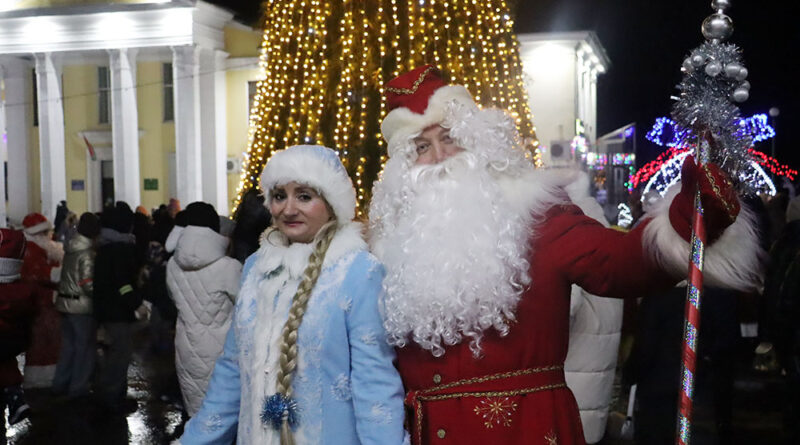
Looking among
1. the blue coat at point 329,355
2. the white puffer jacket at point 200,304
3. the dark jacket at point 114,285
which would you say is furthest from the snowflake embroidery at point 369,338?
the dark jacket at point 114,285

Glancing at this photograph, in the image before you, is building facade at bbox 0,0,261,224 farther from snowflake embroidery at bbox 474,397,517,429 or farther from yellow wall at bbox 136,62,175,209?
snowflake embroidery at bbox 474,397,517,429

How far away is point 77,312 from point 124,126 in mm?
27437

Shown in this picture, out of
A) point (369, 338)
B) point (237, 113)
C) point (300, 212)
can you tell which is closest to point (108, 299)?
point (300, 212)

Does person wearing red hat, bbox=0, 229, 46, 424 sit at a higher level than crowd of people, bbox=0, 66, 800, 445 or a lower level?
lower

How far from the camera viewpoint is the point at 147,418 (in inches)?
342

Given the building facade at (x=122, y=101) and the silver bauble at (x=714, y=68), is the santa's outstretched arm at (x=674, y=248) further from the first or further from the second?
the building facade at (x=122, y=101)

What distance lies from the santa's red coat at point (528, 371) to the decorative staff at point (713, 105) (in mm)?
420

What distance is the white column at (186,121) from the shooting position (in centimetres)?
3466

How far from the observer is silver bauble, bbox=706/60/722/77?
8.73 feet

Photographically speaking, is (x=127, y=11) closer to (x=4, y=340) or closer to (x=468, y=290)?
(x=4, y=340)

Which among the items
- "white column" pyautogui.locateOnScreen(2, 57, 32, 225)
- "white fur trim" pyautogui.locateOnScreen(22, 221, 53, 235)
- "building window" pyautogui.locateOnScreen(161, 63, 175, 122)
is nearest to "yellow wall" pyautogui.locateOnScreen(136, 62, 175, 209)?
"building window" pyautogui.locateOnScreen(161, 63, 175, 122)

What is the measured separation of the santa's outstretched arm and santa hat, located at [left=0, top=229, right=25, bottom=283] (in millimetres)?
4628

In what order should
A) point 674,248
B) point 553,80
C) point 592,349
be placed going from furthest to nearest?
point 553,80
point 592,349
point 674,248

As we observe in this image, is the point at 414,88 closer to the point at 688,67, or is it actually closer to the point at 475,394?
the point at 688,67
